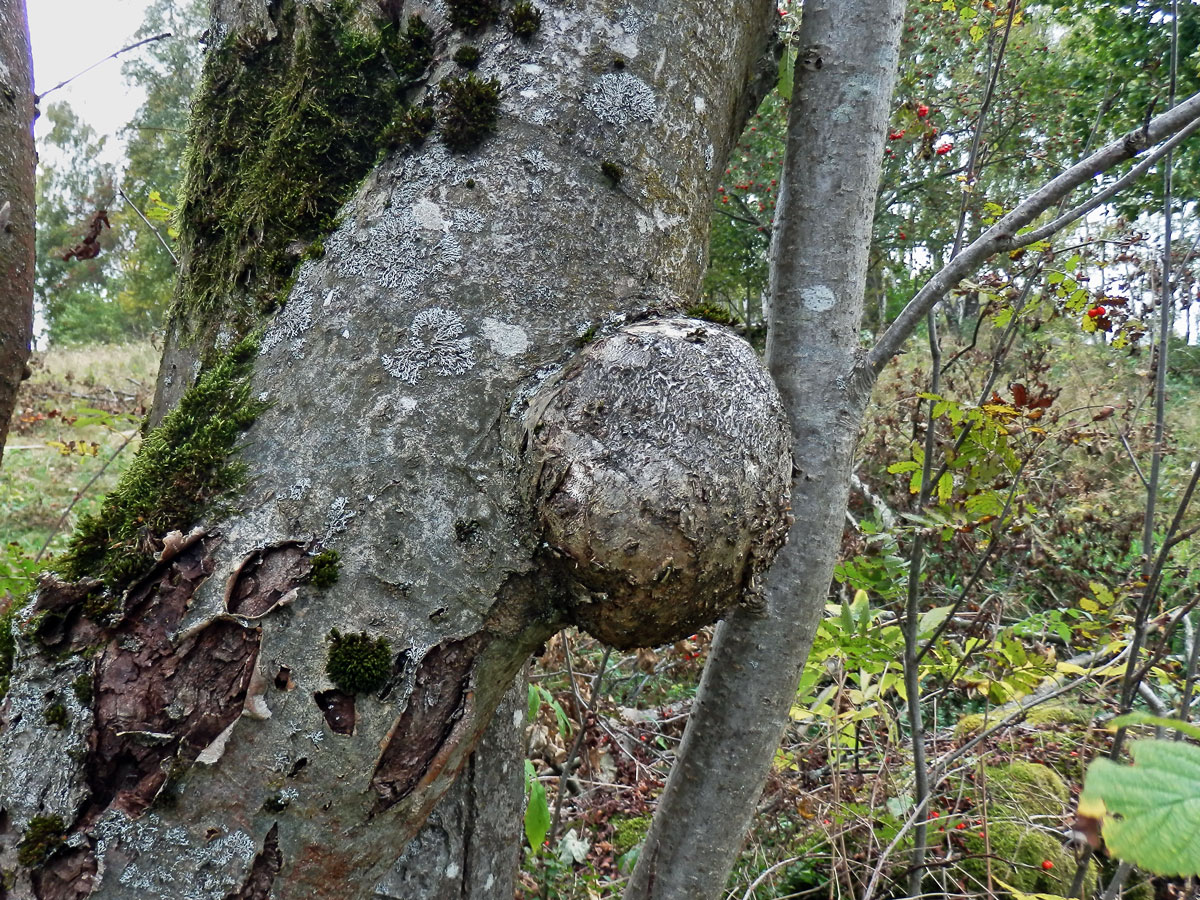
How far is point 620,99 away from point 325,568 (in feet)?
2.69

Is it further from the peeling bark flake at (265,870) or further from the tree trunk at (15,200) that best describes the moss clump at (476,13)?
the peeling bark flake at (265,870)

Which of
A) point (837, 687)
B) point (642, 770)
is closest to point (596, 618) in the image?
point (837, 687)

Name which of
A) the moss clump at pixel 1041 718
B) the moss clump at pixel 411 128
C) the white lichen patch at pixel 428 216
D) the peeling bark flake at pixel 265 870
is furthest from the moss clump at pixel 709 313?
the moss clump at pixel 1041 718

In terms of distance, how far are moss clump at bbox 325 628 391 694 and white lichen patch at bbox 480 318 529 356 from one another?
421mm

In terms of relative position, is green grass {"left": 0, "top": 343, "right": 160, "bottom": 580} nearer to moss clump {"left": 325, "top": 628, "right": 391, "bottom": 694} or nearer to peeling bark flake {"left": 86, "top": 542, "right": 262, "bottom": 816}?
Answer: peeling bark flake {"left": 86, "top": 542, "right": 262, "bottom": 816}

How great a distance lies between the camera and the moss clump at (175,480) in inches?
38.7

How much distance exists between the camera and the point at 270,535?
945 mm

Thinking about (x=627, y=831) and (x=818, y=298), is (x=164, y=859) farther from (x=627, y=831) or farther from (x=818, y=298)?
(x=627, y=831)

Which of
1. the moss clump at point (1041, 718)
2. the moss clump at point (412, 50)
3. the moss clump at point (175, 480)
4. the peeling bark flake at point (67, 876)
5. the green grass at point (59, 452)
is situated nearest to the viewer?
the peeling bark flake at point (67, 876)

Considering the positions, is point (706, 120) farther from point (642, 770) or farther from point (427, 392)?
point (642, 770)

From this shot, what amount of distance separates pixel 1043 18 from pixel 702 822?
8.38 metres

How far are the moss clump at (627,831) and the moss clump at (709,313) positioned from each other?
2.58 metres

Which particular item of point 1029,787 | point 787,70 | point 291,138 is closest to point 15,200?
point 291,138

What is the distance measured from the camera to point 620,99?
115 cm
